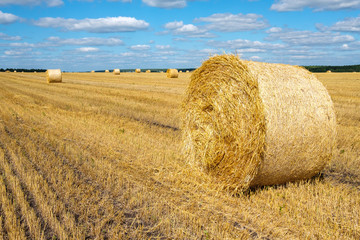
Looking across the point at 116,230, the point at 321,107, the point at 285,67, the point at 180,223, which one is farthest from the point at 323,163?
the point at 116,230

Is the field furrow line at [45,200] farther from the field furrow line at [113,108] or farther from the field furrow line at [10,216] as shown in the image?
the field furrow line at [113,108]

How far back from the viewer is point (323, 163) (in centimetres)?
540

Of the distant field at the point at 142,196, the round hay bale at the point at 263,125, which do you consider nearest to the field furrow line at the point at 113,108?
the distant field at the point at 142,196

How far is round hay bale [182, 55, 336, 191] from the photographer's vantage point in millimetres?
4762

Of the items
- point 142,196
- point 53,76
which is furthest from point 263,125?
point 53,76

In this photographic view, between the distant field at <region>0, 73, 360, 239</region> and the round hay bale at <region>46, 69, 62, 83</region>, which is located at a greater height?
the round hay bale at <region>46, 69, 62, 83</region>

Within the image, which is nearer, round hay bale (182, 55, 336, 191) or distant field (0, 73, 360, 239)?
distant field (0, 73, 360, 239)

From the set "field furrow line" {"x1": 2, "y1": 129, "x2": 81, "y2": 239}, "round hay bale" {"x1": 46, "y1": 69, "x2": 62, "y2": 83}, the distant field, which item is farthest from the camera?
"round hay bale" {"x1": 46, "y1": 69, "x2": 62, "y2": 83}

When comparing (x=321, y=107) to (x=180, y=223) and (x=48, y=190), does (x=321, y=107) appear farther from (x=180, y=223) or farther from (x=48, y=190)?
(x=48, y=190)

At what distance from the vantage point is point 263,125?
4.69m

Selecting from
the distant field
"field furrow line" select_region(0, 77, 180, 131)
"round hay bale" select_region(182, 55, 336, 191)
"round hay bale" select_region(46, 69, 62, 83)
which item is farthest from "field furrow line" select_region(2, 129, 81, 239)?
"round hay bale" select_region(46, 69, 62, 83)

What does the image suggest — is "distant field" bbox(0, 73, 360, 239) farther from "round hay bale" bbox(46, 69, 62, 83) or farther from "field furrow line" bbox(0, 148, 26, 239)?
"round hay bale" bbox(46, 69, 62, 83)

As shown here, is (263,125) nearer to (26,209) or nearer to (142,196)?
(142,196)

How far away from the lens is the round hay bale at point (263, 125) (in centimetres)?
476
